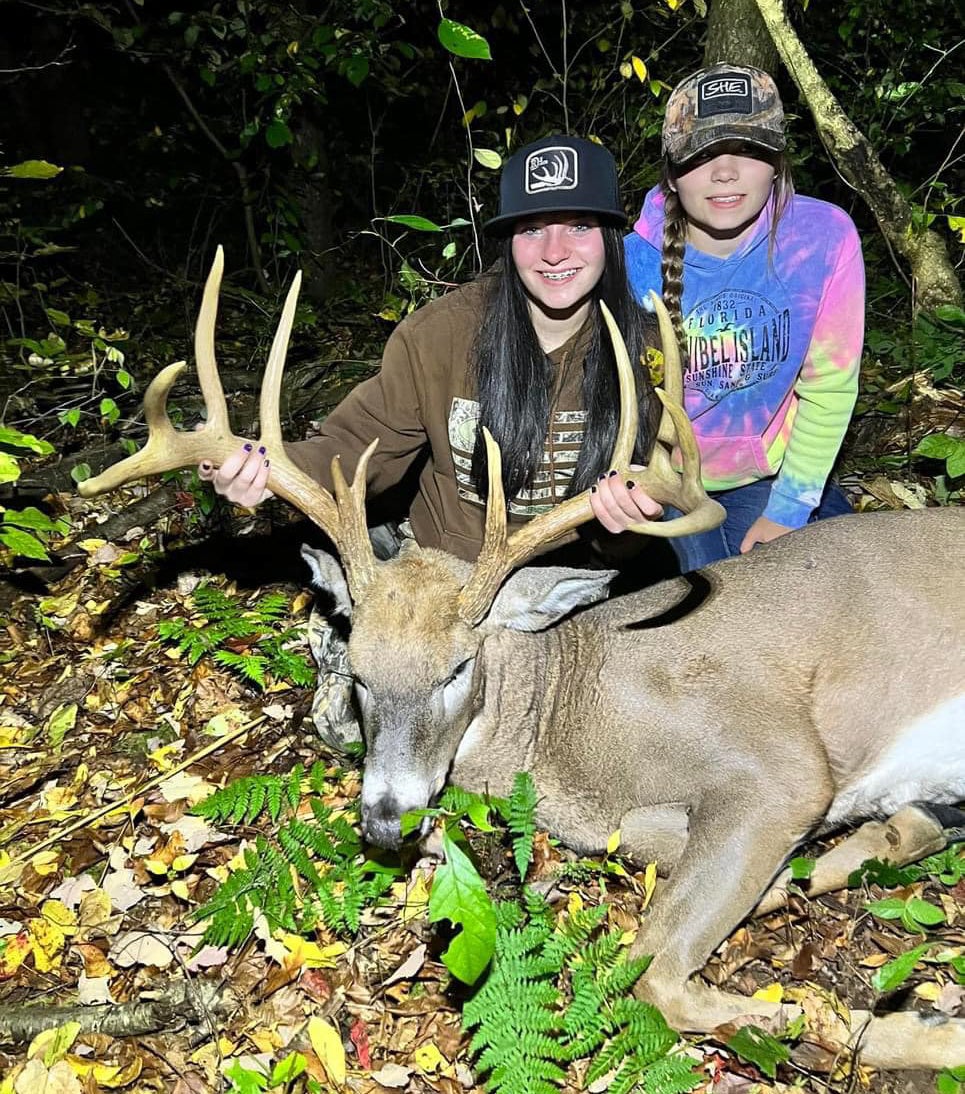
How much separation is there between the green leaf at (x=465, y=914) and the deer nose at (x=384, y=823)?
0.56 metres

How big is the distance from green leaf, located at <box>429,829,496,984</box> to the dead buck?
0.66 m

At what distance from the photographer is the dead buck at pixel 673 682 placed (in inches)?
139

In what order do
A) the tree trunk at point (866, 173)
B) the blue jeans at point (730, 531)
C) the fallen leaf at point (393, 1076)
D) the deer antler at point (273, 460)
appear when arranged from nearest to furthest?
the fallen leaf at point (393, 1076) → the deer antler at point (273, 460) → the blue jeans at point (730, 531) → the tree trunk at point (866, 173)

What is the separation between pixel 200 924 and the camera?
12.5ft

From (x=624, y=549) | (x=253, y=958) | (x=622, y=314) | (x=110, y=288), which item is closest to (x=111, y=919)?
(x=253, y=958)

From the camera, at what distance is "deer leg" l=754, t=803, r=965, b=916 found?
3.82 m

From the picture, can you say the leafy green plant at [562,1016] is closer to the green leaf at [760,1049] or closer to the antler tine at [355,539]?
the green leaf at [760,1049]

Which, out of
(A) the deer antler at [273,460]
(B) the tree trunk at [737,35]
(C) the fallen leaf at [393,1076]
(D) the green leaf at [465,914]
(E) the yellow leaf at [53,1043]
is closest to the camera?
(D) the green leaf at [465,914]

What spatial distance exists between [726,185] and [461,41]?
1.38 meters

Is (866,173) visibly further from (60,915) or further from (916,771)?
(60,915)

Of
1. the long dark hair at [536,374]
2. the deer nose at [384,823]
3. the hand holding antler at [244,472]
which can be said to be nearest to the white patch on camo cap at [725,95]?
the long dark hair at [536,374]

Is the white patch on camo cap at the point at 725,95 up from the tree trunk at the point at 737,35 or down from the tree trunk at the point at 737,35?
down

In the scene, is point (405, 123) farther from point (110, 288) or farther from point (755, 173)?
point (755, 173)

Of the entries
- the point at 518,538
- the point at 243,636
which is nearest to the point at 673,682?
the point at 518,538
